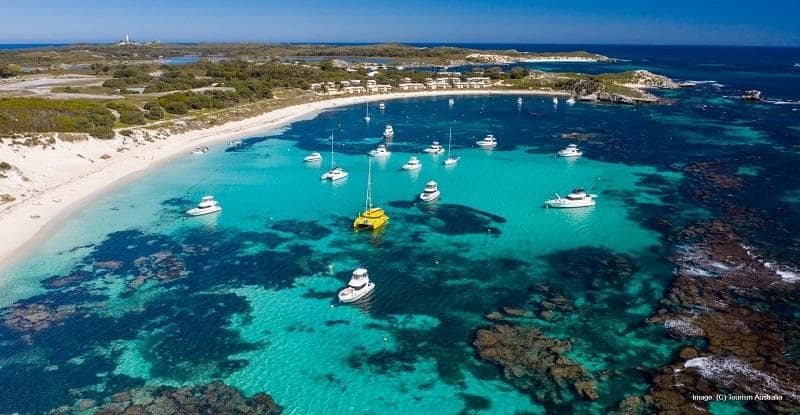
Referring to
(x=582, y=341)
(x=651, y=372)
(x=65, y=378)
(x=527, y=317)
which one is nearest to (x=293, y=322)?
(x=65, y=378)

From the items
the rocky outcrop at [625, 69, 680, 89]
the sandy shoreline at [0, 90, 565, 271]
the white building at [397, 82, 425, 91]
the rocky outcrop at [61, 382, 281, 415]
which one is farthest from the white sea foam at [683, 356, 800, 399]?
the rocky outcrop at [625, 69, 680, 89]

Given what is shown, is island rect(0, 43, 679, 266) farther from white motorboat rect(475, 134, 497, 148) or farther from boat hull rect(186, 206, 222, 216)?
white motorboat rect(475, 134, 497, 148)

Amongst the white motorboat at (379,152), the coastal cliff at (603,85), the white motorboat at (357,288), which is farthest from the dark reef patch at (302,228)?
the coastal cliff at (603,85)

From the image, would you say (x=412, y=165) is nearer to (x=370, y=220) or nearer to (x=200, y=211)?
(x=370, y=220)

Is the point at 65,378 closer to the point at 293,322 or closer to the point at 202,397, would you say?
the point at 202,397

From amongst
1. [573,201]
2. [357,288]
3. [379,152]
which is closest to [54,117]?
[379,152]

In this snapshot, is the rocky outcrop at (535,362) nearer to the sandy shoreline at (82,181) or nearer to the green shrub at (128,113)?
the sandy shoreline at (82,181)
